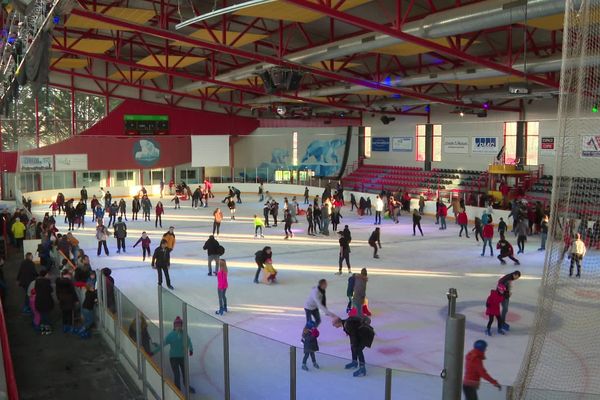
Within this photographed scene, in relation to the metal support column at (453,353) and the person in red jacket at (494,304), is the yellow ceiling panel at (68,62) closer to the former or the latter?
the person in red jacket at (494,304)

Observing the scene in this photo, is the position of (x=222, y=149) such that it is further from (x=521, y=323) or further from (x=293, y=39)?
(x=521, y=323)

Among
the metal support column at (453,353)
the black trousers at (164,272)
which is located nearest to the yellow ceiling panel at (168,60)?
the black trousers at (164,272)

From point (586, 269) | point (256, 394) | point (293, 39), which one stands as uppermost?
point (293, 39)

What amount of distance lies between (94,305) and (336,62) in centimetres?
1720

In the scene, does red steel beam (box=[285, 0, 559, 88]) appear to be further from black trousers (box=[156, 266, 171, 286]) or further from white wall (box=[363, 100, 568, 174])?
white wall (box=[363, 100, 568, 174])

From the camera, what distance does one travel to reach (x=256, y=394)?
6.26 m

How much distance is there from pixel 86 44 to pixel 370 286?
16668 mm

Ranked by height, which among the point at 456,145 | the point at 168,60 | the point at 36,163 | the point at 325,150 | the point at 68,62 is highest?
the point at 68,62

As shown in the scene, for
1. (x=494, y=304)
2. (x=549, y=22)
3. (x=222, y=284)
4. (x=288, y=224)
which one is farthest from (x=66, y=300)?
(x=549, y=22)

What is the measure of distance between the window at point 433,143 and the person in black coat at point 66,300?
2995 cm

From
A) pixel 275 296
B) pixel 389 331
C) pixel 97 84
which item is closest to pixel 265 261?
pixel 275 296

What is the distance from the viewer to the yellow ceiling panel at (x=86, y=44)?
79.5 feet

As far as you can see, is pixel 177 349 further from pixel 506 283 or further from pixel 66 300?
pixel 506 283

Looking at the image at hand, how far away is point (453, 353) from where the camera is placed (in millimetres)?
4473
